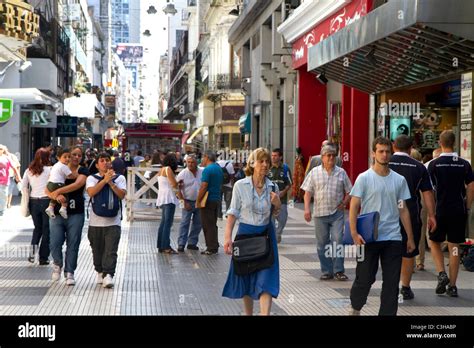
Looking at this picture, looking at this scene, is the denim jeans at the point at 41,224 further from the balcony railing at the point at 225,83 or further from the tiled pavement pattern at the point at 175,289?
the balcony railing at the point at 225,83

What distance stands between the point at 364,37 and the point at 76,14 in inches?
1827

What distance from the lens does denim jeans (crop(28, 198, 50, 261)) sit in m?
14.1

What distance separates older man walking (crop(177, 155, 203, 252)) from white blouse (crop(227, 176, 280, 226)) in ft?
25.7

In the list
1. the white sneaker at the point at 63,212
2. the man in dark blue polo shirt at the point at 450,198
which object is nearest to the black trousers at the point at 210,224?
the white sneaker at the point at 63,212

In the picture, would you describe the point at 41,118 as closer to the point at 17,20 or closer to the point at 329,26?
the point at 17,20

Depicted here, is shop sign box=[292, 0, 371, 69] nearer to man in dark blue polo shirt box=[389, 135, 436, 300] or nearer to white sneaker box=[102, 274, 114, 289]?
man in dark blue polo shirt box=[389, 135, 436, 300]

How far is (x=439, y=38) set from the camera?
1462cm

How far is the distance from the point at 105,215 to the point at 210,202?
454 centimetres

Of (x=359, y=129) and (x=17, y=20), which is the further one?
(x=17, y=20)

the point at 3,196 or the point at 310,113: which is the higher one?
the point at 310,113

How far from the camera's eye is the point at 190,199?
55.6 ft

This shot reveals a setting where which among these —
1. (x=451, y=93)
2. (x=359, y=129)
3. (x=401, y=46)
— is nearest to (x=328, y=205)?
(x=401, y=46)

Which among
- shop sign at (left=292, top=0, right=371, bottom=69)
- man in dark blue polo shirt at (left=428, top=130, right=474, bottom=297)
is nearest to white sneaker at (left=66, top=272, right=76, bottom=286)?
man in dark blue polo shirt at (left=428, top=130, right=474, bottom=297)
